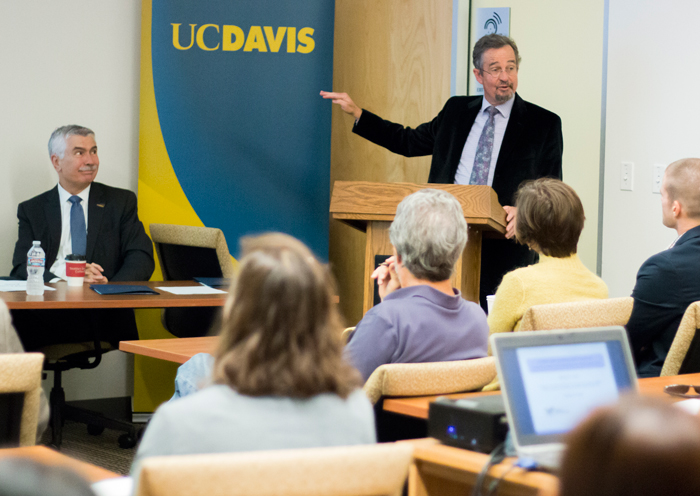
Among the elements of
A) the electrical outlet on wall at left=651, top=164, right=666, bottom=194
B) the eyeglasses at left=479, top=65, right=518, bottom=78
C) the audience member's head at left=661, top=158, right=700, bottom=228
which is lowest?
the audience member's head at left=661, top=158, right=700, bottom=228

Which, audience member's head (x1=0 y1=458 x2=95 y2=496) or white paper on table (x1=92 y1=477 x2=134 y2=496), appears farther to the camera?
white paper on table (x1=92 y1=477 x2=134 y2=496)

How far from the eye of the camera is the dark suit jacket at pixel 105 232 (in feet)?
14.9

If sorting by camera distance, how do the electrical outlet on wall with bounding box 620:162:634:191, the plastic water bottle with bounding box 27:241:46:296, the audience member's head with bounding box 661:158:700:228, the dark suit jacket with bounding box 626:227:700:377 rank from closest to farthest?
the dark suit jacket with bounding box 626:227:700:377 < the audience member's head with bounding box 661:158:700:228 < the plastic water bottle with bounding box 27:241:46:296 < the electrical outlet on wall with bounding box 620:162:634:191

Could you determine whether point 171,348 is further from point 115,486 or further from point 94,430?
point 94,430

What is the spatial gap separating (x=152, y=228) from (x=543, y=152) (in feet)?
7.28

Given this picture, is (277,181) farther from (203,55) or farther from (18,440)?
(18,440)

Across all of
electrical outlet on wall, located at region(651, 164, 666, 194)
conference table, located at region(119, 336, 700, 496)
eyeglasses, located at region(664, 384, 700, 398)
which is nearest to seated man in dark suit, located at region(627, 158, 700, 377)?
eyeglasses, located at region(664, 384, 700, 398)

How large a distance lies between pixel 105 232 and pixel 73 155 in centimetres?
48

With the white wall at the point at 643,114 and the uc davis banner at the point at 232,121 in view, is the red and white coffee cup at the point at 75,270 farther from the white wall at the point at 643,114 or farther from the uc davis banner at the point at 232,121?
the white wall at the point at 643,114

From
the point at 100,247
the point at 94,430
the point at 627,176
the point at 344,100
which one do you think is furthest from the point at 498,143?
the point at 94,430

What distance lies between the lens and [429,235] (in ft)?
7.21

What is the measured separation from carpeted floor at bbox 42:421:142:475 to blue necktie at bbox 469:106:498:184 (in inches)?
90.8

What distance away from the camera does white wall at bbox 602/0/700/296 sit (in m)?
4.75

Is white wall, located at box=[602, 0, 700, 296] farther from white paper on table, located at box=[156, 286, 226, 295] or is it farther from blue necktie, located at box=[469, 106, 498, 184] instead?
white paper on table, located at box=[156, 286, 226, 295]
